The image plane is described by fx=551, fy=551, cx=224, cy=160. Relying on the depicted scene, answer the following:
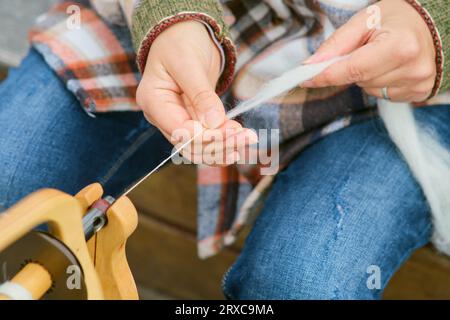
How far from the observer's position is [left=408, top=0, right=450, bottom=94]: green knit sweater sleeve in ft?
1.88

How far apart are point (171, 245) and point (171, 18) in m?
0.56

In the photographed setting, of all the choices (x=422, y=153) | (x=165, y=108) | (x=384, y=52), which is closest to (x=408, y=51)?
(x=384, y=52)

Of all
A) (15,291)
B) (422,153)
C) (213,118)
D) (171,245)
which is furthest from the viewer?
(171,245)

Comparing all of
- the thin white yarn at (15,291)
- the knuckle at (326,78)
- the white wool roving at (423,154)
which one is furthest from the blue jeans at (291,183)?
the thin white yarn at (15,291)

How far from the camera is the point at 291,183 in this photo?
67 cm

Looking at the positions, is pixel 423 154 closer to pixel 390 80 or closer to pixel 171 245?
pixel 390 80

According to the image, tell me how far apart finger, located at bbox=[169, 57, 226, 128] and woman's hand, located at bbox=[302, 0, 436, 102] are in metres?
0.12

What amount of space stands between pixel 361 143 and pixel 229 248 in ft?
1.23

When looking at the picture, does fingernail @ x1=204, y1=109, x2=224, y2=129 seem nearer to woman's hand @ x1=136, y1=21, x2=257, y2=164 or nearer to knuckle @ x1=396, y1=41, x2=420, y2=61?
woman's hand @ x1=136, y1=21, x2=257, y2=164

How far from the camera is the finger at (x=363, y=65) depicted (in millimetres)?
552

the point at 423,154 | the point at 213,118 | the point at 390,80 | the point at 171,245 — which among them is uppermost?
the point at 213,118

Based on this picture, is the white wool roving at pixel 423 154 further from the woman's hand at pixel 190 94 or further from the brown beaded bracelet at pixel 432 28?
the woman's hand at pixel 190 94

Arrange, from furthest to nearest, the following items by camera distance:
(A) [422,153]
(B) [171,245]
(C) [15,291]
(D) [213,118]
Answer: (B) [171,245], (A) [422,153], (D) [213,118], (C) [15,291]

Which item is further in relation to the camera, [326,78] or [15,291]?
[326,78]
